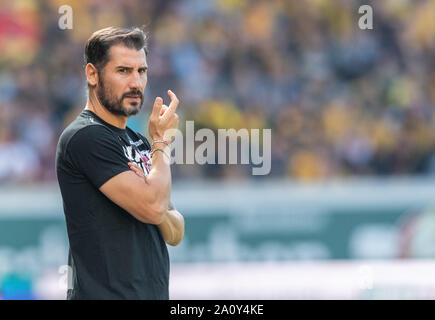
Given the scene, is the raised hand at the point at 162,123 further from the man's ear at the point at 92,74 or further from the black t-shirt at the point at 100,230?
the man's ear at the point at 92,74

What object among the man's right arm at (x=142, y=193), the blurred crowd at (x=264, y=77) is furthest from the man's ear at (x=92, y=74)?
the blurred crowd at (x=264, y=77)

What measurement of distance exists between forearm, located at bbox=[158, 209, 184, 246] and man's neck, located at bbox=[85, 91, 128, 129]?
1.62 feet

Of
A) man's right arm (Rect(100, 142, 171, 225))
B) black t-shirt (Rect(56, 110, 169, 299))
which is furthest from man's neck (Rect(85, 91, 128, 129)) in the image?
man's right arm (Rect(100, 142, 171, 225))

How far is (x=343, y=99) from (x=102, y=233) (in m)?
8.88

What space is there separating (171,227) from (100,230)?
41cm

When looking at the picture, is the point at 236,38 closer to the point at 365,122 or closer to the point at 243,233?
the point at 365,122

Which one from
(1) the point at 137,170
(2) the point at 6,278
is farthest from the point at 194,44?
(1) the point at 137,170

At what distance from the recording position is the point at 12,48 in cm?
1227

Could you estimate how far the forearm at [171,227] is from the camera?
391 cm

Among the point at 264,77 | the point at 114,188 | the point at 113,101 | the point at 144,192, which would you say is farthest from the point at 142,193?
the point at 264,77

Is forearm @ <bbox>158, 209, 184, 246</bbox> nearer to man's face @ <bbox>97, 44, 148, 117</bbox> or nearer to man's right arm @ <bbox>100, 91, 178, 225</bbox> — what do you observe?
man's right arm @ <bbox>100, 91, 178, 225</bbox>

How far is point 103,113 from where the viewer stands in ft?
12.8

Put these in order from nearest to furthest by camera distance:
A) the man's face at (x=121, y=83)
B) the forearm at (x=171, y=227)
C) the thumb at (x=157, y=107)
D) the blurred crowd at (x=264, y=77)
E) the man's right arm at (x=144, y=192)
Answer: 1. the man's right arm at (x=144, y=192)
2. the thumb at (x=157, y=107)
3. the man's face at (x=121, y=83)
4. the forearm at (x=171, y=227)
5. the blurred crowd at (x=264, y=77)

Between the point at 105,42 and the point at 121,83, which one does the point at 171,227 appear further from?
the point at 105,42
